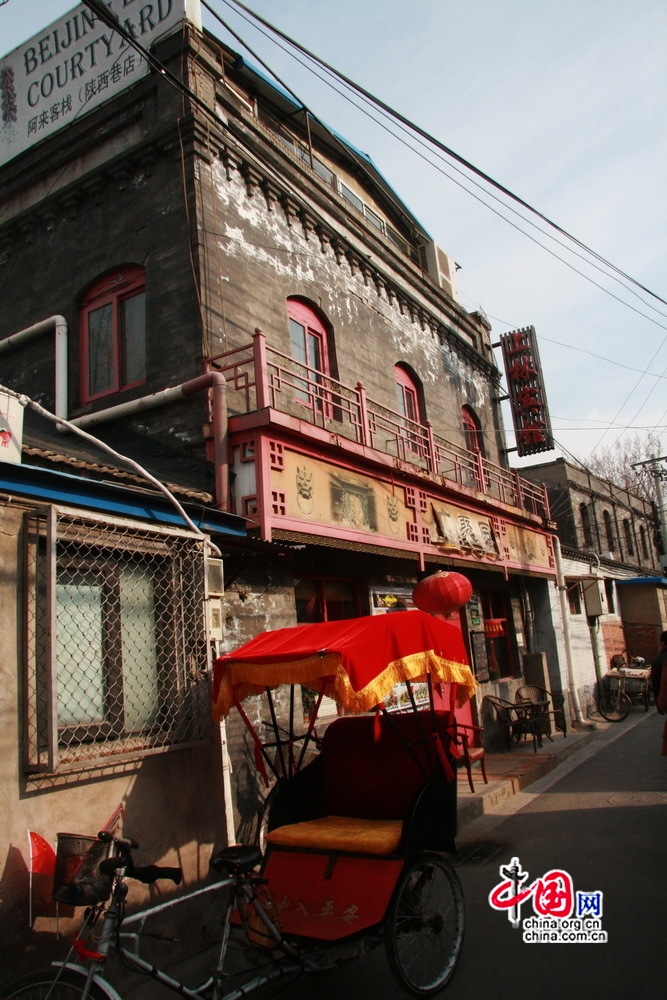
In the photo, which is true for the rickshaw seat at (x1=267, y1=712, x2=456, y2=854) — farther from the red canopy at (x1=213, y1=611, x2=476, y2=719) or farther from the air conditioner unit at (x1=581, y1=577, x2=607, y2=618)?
the air conditioner unit at (x1=581, y1=577, x2=607, y2=618)

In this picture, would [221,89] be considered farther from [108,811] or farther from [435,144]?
[108,811]

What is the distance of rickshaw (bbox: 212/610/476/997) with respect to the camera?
4.69 meters

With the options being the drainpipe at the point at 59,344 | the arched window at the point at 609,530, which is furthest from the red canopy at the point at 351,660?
the arched window at the point at 609,530

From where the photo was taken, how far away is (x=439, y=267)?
1853cm

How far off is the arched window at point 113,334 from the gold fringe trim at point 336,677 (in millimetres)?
5835

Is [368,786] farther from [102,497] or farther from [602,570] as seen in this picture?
[602,570]

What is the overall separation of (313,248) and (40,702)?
31.6 ft

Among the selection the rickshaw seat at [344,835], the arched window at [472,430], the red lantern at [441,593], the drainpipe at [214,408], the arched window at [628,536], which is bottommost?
the rickshaw seat at [344,835]

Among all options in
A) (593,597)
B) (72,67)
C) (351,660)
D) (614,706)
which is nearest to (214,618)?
(351,660)

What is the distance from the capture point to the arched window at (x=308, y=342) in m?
11.5

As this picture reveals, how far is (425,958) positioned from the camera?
4961 millimetres

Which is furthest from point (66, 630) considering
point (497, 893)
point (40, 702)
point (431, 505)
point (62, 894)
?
point (431, 505)

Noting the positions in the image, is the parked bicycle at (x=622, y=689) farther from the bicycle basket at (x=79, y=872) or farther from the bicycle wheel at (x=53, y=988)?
the bicycle wheel at (x=53, y=988)

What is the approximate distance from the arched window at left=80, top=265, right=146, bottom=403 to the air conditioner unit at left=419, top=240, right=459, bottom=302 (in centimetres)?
958
